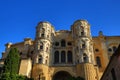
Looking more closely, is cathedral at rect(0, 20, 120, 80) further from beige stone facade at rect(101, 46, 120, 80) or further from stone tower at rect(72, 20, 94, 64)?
beige stone facade at rect(101, 46, 120, 80)

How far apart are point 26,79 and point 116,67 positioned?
59.4 ft

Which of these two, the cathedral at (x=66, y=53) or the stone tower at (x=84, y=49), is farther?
the cathedral at (x=66, y=53)

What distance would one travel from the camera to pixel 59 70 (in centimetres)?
4062

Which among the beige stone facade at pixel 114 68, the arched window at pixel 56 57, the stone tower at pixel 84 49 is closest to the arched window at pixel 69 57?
the stone tower at pixel 84 49

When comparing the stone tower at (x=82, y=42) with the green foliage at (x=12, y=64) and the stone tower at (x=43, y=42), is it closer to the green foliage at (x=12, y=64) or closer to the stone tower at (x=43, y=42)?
the stone tower at (x=43, y=42)

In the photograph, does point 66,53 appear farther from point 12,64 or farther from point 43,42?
point 12,64

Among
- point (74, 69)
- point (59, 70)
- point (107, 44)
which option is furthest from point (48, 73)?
point (107, 44)

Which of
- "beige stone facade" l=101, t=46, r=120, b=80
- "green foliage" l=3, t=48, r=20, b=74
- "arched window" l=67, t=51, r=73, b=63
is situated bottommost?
"beige stone facade" l=101, t=46, r=120, b=80

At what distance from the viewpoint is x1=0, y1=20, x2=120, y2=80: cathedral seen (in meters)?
39.3

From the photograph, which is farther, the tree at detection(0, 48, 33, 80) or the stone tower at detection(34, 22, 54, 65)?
the stone tower at detection(34, 22, 54, 65)

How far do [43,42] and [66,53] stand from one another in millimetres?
5516

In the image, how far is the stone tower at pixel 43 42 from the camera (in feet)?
135

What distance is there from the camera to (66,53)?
4431 centimetres

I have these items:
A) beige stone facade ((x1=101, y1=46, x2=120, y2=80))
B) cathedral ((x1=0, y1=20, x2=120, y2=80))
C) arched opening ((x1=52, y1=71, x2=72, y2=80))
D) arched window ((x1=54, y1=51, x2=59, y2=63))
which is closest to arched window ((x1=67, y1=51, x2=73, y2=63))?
cathedral ((x1=0, y1=20, x2=120, y2=80))
